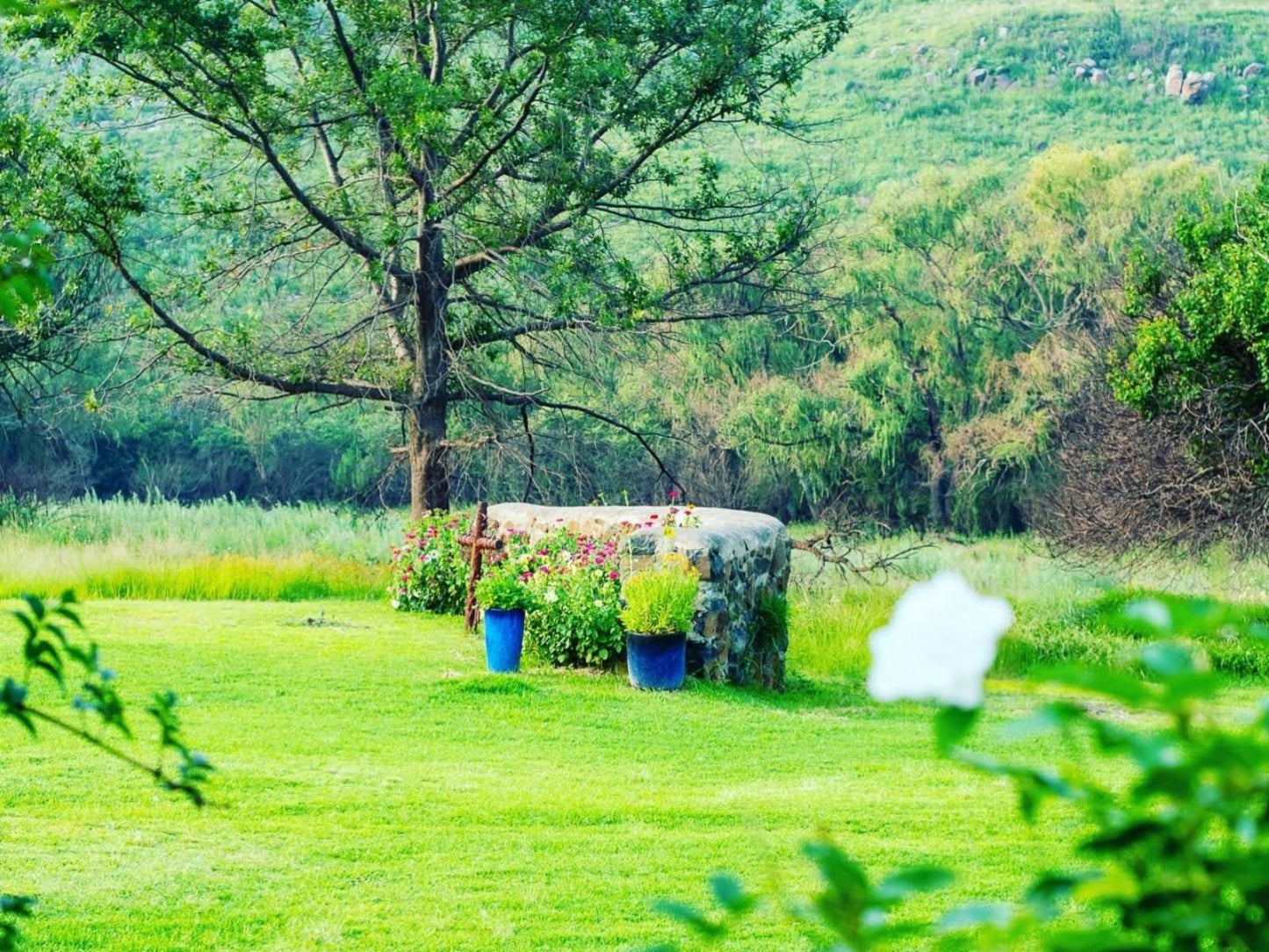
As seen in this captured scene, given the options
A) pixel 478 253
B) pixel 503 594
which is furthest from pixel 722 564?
pixel 478 253

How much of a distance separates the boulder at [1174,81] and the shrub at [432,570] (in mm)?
46502

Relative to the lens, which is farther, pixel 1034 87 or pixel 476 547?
pixel 1034 87

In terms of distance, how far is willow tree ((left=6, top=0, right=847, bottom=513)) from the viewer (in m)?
14.5

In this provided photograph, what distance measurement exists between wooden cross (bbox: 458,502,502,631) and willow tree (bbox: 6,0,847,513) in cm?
236

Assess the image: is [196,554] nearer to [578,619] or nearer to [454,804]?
[578,619]

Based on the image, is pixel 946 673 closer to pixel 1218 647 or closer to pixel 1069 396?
pixel 1218 647

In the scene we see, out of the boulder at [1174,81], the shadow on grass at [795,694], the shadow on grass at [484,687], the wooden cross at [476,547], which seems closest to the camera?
the shadow on grass at [484,687]

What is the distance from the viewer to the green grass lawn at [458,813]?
491 cm

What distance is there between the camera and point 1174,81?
176 ft

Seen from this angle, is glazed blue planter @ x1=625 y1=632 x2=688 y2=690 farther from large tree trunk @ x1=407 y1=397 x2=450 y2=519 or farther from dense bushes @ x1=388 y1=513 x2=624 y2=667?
large tree trunk @ x1=407 y1=397 x2=450 y2=519

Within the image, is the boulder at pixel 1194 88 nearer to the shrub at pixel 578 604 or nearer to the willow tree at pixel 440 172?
the willow tree at pixel 440 172

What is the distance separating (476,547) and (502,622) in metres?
2.26

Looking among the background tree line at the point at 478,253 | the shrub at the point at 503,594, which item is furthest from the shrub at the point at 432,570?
the shrub at the point at 503,594

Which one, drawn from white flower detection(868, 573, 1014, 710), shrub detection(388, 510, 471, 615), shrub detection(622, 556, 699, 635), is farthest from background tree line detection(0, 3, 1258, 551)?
white flower detection(868, 573, 1014, 710)
